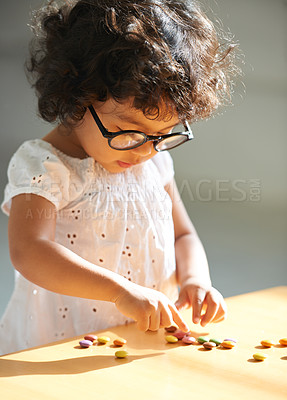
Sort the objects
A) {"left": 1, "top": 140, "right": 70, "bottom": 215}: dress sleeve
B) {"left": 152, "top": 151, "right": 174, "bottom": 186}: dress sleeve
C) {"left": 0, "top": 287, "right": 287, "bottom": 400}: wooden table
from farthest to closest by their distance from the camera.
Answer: {"left": 152, "top": 151, "right": 174, "bottom": 186}: dress sleeve, {"left": 1, "top": 140, "right": 70, "bottom": 215}: dress sleeve, {"left": 0, "top": 287, "right": 287, "bottom": 400}: wooden table

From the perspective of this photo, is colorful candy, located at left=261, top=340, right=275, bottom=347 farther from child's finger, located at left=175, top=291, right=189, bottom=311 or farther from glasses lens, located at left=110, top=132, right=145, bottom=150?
glasses lens, located at left=110, top=132, right=145, bottom=150

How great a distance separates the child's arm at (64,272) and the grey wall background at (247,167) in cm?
Result: 128

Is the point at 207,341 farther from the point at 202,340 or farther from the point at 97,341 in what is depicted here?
the point at 97,341

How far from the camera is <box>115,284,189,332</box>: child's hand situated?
81 cm

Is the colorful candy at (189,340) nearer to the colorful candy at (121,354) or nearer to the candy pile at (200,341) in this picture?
the candy pile at (200,341)

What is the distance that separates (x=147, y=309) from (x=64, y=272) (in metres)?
0.17

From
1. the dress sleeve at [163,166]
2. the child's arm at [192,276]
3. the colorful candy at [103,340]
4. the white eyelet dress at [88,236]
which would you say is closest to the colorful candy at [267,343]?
the child's arm at [192,276]

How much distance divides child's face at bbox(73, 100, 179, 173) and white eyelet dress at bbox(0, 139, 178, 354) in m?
0.04

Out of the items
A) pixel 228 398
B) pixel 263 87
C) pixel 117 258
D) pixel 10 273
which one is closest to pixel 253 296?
pixel 117 258

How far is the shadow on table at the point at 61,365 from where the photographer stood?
69cm

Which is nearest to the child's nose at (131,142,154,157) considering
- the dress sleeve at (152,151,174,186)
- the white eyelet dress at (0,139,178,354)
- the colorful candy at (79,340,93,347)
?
the white eyelet dress at (0,139,178,354)

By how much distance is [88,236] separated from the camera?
3.53ft

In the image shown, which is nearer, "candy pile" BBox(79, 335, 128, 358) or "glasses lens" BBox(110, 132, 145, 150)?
→ "candy pile" BBox(79, 335, 128, 358)

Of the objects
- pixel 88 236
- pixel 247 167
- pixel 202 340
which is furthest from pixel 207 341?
pixel 247 167
